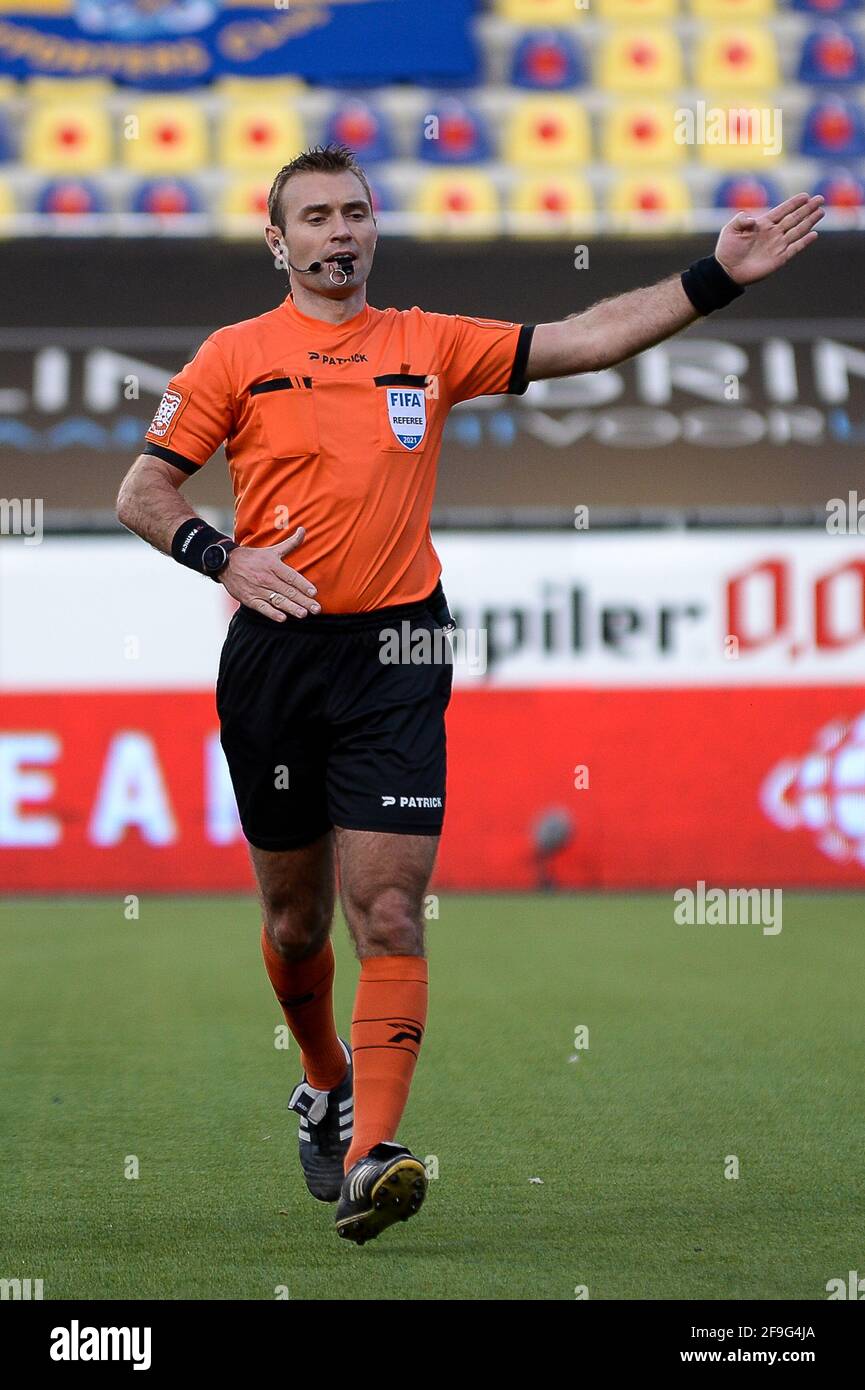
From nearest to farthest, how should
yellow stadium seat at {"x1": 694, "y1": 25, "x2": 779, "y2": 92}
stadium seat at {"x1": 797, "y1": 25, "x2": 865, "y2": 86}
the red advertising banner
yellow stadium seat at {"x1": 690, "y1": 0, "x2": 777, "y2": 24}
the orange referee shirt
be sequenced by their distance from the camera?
1. the orange referee shirt
2. the red advertising banner
3. stadium seat at {"x1": 797, "y1": 25, "x2": 865, "y2": 86}
4. yellow stadium seat at {"x1": 694, "y1": 25, "x2": 779, "y2": 92}
5. yellow stadium seat at {"x1": 690, "y1": 0, "x2": 777, "y2": 24}

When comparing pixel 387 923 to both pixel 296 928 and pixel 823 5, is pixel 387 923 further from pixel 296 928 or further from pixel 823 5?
pixel 823 5

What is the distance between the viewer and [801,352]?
13766mm

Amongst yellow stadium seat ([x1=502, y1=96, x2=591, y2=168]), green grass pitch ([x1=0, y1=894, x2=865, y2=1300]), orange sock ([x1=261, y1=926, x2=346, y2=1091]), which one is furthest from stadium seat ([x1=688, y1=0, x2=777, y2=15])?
orange sock ([x1=261, y1=926, x2=346, y2=1091])

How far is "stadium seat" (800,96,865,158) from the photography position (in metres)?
15.8

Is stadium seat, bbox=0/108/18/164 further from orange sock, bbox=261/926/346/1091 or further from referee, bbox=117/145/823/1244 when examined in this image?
orange sock, bbox=261/926/346/1091

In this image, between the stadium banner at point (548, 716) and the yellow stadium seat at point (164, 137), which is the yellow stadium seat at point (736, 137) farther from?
the stadium banner at point (548, 716)

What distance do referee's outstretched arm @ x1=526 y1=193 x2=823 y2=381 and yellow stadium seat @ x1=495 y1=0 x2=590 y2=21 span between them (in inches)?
510

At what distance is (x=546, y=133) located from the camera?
52.9ft

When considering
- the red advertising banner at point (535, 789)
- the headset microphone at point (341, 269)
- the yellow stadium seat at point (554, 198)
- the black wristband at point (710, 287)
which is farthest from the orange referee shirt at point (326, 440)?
the yellow stadium seat at point (554, 198)

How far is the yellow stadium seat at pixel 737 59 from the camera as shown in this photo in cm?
1625

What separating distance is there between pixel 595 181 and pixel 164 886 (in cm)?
700

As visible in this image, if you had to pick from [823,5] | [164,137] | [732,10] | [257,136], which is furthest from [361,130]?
[823,5]

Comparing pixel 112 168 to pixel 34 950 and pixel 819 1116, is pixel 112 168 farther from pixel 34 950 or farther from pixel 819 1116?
pixel 819 1116

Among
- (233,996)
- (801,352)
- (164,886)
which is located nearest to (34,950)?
(233,996)
